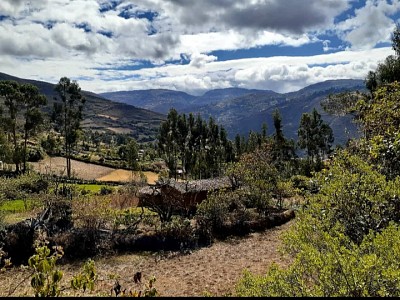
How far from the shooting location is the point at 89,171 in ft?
213

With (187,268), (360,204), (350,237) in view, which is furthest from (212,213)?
(360,204)

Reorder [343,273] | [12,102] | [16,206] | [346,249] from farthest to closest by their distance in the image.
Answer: [12,102], [16,206], [346,249], [343,273]

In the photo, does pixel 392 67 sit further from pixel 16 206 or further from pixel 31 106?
pixel 31 106

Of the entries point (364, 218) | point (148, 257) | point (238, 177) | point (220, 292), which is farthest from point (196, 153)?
point (364, 218)

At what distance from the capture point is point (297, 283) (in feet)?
16.4

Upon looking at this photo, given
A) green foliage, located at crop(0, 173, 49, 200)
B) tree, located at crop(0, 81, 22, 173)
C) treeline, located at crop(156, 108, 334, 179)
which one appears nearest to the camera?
A: green foliage, located at crop(0, 173, 49, 200)

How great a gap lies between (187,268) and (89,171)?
5376 centimetres

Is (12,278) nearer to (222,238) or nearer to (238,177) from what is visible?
(222,238)

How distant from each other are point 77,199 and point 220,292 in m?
9.22

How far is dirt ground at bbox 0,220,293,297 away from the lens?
12484 mm

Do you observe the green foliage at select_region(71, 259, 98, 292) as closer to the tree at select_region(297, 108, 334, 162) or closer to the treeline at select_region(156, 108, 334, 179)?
the treeline at select_region(156, 108, 334, 179)

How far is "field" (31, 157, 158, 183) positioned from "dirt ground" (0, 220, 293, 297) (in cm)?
4237

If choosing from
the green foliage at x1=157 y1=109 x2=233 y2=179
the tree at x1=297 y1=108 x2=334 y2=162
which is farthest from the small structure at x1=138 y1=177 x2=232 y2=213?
the tree at x1=297 y1=108 x2=334 y2=162

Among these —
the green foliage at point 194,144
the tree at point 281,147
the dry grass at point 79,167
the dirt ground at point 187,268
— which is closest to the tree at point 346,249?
the dirt ground at point 187,268
